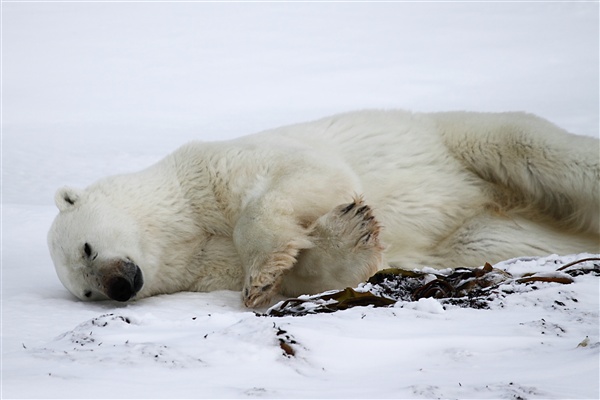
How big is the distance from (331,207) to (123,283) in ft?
3.53

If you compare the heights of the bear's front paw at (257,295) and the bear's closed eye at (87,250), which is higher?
the bear's closed eye at (87,250)

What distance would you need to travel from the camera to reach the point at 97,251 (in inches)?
151

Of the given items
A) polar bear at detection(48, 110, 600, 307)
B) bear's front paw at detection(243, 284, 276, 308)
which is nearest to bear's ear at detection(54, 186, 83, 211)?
polar bear at detection(48, 110, 600, 307)

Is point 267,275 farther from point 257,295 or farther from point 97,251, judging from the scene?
point 97,251

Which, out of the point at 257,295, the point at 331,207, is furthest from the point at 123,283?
the point at 331,207

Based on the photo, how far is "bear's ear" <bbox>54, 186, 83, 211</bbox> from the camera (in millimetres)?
4125

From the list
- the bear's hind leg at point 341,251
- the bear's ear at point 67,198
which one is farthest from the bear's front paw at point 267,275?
the bear's ear at point 67,198

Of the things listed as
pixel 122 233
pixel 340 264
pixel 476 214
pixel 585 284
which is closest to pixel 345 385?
pixel 585 284

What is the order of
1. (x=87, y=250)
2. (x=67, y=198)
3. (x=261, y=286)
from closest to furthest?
(x=261, y=286)
(x=87, y=250)
(x=67, y=198)

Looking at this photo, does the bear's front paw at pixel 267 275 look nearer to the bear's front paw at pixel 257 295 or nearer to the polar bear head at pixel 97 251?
the bear's front paw at pixel 257 295

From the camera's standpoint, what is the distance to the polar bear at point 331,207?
11.9 feet

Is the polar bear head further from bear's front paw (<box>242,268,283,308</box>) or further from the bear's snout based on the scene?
bear's front paw (<box>242,268,283,308</box>)

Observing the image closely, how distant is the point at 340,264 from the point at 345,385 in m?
1.83

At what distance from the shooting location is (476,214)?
14.9 ft
